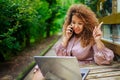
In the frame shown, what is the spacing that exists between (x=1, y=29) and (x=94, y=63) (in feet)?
15.6

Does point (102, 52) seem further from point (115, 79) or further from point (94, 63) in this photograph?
point (115, 79)

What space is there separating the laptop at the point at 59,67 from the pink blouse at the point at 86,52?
2.80 feet

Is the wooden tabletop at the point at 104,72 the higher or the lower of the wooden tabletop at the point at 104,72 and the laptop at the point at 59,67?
the lower

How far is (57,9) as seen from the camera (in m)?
24.4

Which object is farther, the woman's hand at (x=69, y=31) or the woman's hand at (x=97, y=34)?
the woman's hand at (x=69, y=31)

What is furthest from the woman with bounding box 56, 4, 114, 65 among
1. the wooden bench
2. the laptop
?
the laptop

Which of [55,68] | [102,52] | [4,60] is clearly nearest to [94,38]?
[102,52]

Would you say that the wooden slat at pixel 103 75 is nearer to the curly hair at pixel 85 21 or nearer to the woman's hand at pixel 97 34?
the woman's hand at pixel 97 34

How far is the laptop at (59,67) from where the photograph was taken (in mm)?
2559

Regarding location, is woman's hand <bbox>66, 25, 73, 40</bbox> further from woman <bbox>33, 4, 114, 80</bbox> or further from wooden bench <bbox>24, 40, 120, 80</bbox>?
wooden bench <bbox>24, 40, 120, 80</bbox>

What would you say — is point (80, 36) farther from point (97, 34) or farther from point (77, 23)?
point (97, 34)

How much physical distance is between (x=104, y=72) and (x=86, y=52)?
0.62 meters

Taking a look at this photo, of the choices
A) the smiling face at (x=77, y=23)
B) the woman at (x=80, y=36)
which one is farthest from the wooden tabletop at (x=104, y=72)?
the smiling face at (x=77, y=23)

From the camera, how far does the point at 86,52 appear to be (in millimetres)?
3885
